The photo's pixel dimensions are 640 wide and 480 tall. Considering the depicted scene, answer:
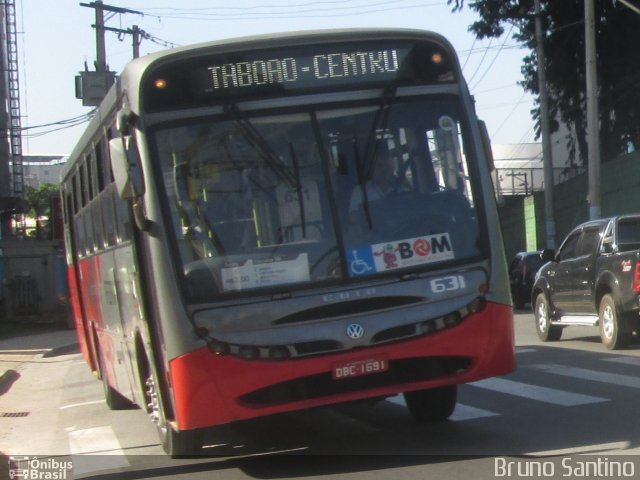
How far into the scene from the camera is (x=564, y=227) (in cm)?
4088

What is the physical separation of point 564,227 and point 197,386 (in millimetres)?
34621

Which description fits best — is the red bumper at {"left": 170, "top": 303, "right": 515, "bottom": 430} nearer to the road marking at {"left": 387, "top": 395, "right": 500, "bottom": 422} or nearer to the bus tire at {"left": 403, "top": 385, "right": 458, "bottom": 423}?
the bus tire at {"left": 403, "top": 385, "right": 458, "bottom": 423}

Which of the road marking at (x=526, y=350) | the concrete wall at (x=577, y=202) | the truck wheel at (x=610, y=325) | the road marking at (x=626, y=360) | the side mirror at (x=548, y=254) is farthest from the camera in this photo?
the concrete wall at (x=577, y=202)

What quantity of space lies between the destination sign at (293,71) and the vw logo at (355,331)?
1790 millimetres

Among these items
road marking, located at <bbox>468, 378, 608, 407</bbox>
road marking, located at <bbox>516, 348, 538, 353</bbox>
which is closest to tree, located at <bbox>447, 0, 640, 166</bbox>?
road marking, located at <bbox>516, 348, 538, 353</bbox>

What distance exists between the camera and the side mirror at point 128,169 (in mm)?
8000

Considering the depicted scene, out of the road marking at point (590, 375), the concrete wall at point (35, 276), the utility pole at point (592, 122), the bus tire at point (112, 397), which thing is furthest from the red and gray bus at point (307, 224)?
the concrete wall at point (35, 276)

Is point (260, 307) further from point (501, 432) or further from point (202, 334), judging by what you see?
point (501, 432)

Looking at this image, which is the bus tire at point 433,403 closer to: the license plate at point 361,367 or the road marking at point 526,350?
the license plate at point 361,367

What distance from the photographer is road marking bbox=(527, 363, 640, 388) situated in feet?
39.0

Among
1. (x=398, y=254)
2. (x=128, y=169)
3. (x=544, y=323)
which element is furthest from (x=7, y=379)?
(x=398, y=254)

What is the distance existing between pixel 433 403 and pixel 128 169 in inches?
143

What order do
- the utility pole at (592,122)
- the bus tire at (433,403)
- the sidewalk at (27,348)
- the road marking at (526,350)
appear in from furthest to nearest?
the utility pole at (592,122), the sidewalk at (27,348), the road marking at (526,350), the bus tire at (433,403)

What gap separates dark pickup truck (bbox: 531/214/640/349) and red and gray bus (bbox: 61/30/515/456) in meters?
7.40
